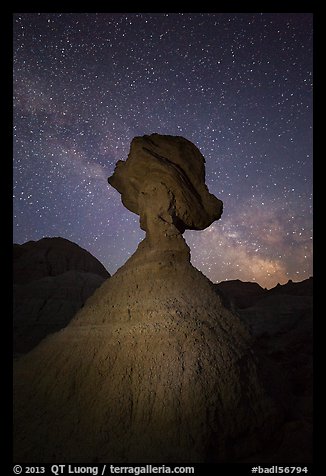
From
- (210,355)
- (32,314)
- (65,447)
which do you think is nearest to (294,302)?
(32,314)

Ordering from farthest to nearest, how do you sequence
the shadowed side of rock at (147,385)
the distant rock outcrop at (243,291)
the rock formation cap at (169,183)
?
the distant rock outcrop at (243,291), the rock formation cap at (169,183), the shadowed side of rock at (147,385)

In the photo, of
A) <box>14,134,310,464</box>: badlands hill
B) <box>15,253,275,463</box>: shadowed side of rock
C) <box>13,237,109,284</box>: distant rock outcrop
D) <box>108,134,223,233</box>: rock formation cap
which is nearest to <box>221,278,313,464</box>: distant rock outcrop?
<box>14,134,310,464</box>: badlands hill

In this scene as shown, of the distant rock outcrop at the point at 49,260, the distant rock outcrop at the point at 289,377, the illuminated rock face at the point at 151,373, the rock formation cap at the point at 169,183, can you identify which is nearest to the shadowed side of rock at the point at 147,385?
the illuminated rock face at the point at 151,373

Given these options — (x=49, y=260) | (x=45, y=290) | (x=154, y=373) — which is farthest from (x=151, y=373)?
(x=49, y=260)

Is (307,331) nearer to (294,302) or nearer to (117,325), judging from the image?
(294,302)

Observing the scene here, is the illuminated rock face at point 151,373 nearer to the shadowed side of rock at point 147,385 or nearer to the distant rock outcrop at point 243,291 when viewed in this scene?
the shadowed side of rock at point 147,385

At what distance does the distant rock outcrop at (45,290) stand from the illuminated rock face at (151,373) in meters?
13.5

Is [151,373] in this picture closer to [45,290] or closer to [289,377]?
[289,377]

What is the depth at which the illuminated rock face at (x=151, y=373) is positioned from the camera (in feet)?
18.0

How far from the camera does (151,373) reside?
6.00 metres

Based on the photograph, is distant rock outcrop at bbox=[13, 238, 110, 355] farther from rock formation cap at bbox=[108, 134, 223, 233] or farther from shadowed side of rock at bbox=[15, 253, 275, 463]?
rock formation cap at bbox=[108, 134, 223, 233]

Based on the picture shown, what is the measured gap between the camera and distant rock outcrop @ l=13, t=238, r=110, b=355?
24391mm

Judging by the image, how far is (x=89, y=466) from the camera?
5070 millimetres

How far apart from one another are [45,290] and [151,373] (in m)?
24.3
